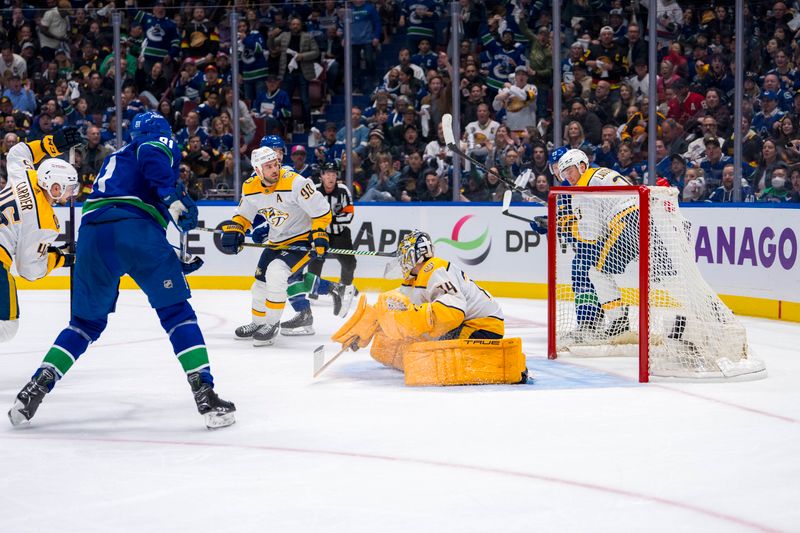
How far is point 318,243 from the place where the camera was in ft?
21.5

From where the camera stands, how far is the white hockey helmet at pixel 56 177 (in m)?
5.07

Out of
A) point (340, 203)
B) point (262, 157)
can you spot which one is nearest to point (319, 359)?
point (262, 157)

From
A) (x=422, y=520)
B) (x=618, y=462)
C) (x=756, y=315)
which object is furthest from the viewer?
(x=756, y=315)

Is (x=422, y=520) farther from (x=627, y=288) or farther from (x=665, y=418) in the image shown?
(x=627, y=288)

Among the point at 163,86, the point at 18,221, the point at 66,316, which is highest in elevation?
the point at 163,86

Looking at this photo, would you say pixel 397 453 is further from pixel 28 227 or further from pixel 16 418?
pixel 28 227

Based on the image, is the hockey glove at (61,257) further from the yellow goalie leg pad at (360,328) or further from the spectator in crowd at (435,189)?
the spectator in crowd at (435,189)

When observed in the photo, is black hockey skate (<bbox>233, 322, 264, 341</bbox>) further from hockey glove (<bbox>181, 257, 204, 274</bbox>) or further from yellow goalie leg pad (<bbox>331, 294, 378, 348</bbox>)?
yellow goalie leg pad (<bbox>331, 294, 378, 348</bbox>)

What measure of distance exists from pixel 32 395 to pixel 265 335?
98.2 inches

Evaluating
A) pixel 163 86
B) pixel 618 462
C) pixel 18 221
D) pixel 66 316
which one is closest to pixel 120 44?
pixel 163 86

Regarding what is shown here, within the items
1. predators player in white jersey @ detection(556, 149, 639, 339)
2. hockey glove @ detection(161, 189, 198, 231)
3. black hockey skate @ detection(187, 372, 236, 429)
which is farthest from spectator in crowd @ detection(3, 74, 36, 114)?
black hockey skate @ detection(187, 372, 236, 429)

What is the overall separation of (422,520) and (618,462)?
2.98 ft

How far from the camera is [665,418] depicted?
4.26 m

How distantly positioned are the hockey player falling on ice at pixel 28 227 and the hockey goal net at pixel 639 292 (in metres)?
2.44
